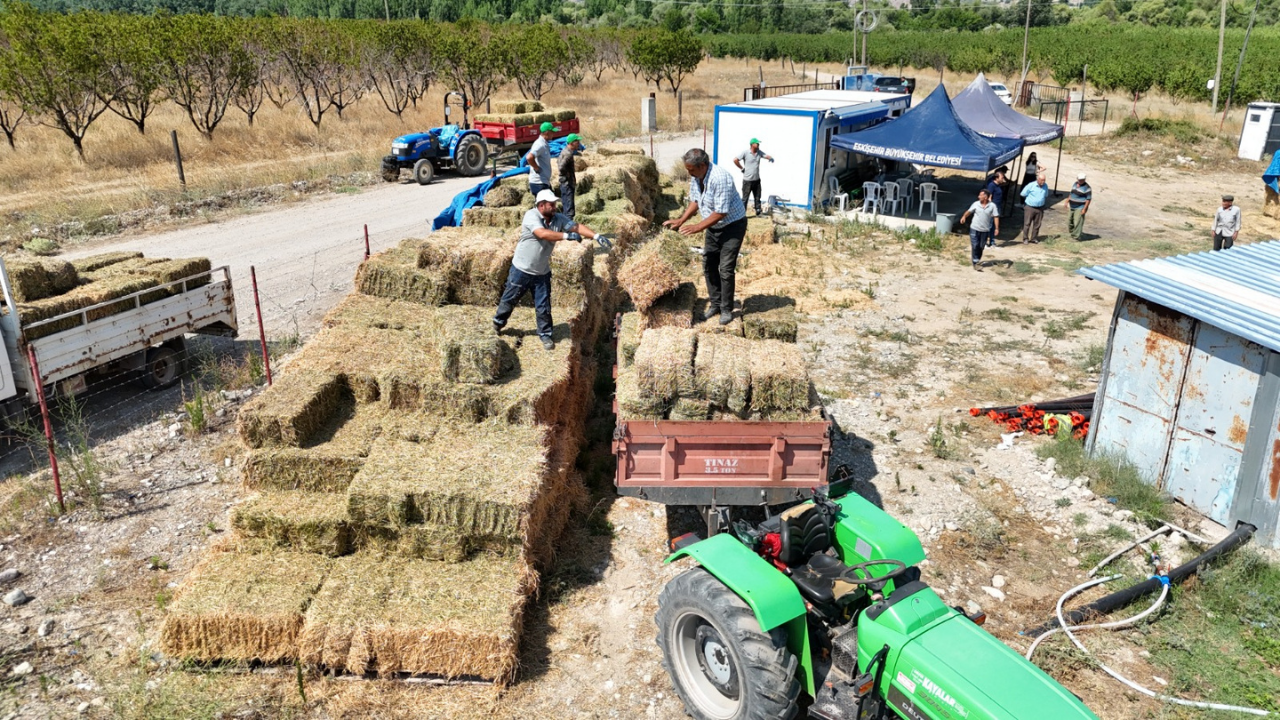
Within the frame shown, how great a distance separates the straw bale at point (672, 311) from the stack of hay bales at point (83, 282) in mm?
6734

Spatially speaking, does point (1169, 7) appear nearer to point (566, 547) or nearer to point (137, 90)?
point (137, 90)

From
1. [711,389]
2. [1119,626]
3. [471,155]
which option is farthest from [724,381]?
[471,155]

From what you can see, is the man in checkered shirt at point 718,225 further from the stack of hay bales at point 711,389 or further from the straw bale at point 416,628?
the straw bale at point 416,628

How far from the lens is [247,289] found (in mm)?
16031

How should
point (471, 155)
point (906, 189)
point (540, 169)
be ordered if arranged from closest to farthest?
point (540, 169), point (906, 189), point (471, 155)

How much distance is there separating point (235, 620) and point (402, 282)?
17.9ft

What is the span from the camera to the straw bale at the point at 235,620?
20.6 ft

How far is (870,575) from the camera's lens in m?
5.39

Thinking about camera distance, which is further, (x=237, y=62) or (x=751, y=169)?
(x=237, y=62)

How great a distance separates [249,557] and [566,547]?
2789mm

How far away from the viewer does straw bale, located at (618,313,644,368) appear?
28.3ft

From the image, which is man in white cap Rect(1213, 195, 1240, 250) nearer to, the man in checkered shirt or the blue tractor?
the man in checkered shirt

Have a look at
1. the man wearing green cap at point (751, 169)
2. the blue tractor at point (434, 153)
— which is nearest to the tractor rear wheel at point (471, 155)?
the blue tractor at point (434, 153)

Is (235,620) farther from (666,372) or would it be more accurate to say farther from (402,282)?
(402,282)
